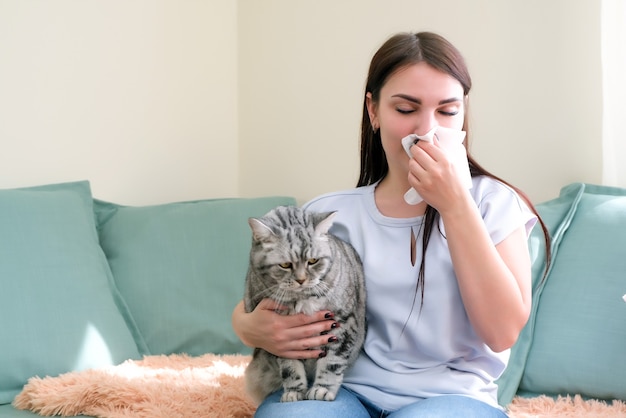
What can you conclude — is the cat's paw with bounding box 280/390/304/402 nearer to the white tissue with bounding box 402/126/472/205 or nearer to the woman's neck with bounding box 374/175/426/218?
the woman's neck with bounding box 374/175/426/218

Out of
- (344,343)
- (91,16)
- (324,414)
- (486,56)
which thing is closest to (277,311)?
(344,343)

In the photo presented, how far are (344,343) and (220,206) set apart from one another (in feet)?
4.17

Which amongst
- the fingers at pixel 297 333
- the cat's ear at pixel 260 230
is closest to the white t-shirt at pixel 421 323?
the fingers at pixel 297 333

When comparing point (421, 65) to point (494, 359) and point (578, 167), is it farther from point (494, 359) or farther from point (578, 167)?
point (578, 167)

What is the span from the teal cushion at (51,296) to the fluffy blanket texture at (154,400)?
91mm

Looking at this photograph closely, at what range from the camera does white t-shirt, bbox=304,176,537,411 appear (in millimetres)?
1461

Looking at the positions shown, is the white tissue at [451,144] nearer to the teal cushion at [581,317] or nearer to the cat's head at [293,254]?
the cat's head at [293,254]

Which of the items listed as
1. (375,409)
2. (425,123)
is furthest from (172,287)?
(425,123)

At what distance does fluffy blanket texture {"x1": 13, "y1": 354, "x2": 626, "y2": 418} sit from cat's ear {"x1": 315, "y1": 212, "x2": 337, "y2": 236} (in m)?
0.53

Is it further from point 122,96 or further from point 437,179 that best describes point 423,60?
point 122,96

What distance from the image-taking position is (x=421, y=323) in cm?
149

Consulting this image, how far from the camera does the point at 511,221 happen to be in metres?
1.50

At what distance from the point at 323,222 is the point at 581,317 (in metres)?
0.87

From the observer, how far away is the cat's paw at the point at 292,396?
4.89ft
